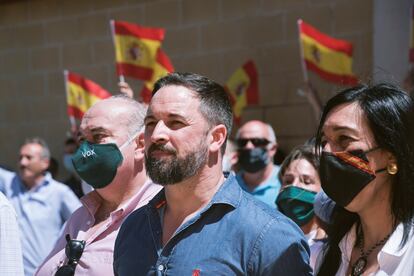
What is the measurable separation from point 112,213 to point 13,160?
6.91 m

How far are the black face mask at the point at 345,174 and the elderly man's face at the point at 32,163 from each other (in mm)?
4792

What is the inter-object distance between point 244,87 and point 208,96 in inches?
173

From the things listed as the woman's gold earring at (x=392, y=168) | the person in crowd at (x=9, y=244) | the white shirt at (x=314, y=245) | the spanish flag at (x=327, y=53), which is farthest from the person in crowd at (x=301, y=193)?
the spanish flag at (x=327, y=53)

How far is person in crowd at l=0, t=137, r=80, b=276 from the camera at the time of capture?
6.24 meters

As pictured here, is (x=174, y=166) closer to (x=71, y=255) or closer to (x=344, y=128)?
(x=344, y=128)

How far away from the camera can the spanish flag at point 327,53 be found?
6.60 m

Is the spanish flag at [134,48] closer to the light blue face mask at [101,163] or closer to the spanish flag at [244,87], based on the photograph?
the spanish flag at [244,87]

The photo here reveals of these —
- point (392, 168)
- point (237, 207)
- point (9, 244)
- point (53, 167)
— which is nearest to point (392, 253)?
point (392, 168)

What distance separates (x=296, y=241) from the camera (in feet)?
8.38

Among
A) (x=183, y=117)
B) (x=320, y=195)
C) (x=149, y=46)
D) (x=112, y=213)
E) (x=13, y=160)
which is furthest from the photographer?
(x=13, y=160)

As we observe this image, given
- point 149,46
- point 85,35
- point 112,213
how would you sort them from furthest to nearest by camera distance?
1. point 85,35
2. point 149,46
3. point 112,213

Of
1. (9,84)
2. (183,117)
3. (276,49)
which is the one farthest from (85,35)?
(183,117)

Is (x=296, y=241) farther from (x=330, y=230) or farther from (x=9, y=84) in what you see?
(x=9, y=84)

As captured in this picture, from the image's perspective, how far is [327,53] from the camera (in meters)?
6.62
